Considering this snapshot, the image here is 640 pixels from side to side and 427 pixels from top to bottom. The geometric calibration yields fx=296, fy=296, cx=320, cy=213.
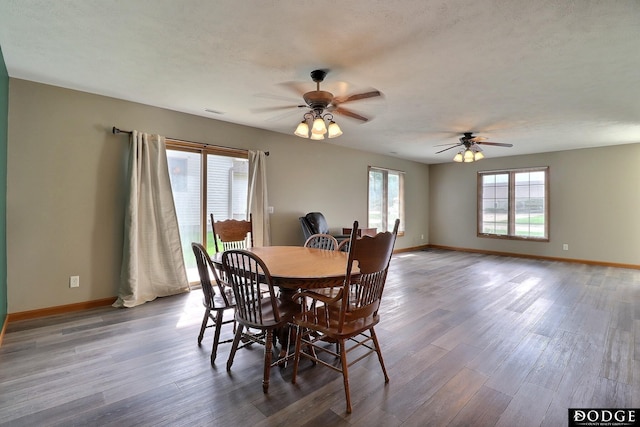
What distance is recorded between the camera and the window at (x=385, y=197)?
7.25 meters

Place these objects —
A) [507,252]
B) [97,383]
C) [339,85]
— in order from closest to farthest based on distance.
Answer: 1. [97,383]
2. [339,85]
3. [507,252]

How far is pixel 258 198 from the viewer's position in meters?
4.75

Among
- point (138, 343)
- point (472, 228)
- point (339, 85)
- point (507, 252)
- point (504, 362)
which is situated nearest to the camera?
point (504, 362)

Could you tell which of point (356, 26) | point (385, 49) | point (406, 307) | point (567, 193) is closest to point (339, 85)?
point (385, 49)

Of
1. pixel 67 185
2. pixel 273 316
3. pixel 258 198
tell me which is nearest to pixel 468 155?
pixel 258 198

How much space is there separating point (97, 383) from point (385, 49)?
10.7 feet

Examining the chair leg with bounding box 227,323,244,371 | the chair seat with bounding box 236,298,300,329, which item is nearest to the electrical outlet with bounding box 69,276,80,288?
the chair leg with bounding box 227,323,244,371

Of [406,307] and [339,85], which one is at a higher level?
[339,85]

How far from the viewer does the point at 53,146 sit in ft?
10.6

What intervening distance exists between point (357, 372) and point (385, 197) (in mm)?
5782

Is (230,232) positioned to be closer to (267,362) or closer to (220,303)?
(220,303)

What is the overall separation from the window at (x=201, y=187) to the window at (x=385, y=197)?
354cm

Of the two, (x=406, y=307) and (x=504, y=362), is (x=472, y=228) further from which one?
Result: (x=504, y=362)

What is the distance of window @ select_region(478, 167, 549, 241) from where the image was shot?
693 centimetres
